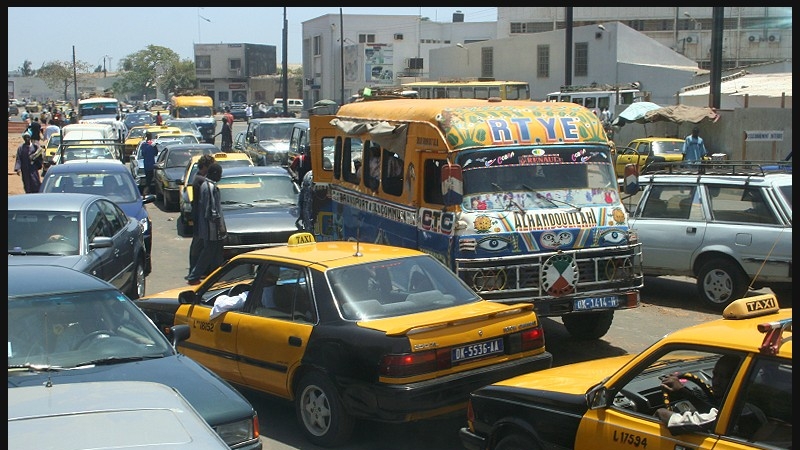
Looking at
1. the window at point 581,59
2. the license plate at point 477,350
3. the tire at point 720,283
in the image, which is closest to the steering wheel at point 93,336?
the license plate at point 477,350

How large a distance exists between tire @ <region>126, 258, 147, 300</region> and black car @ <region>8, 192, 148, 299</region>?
25 millimetres

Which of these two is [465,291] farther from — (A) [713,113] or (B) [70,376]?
(A) [713,113]

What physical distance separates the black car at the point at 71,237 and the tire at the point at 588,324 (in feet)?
16.9

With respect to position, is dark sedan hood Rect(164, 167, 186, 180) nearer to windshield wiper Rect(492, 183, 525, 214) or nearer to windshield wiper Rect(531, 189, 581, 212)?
windshield wiper Rect(492, 183, 525, 214)

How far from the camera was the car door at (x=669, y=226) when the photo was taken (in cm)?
1189

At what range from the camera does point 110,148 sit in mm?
27375

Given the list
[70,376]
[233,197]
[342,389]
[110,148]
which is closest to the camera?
[70,376]

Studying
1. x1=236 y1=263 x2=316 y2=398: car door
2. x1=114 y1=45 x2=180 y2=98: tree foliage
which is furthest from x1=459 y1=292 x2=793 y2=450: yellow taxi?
x1=114 y1=45 x2=180 y2=98: tree foliage

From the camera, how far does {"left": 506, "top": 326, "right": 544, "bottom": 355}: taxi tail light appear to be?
285 inches

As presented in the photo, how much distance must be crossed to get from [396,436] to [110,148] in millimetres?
21842

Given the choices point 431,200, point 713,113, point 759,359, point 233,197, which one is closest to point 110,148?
point 233,197

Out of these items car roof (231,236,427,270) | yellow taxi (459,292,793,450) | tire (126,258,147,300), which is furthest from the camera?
tire (126,258,147,300)

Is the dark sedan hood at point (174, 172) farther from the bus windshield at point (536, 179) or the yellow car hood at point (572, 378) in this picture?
the yellow car hood at point (572, 378)

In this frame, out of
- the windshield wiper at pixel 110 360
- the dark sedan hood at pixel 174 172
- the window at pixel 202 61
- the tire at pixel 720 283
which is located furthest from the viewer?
the window at pixel 202 61
